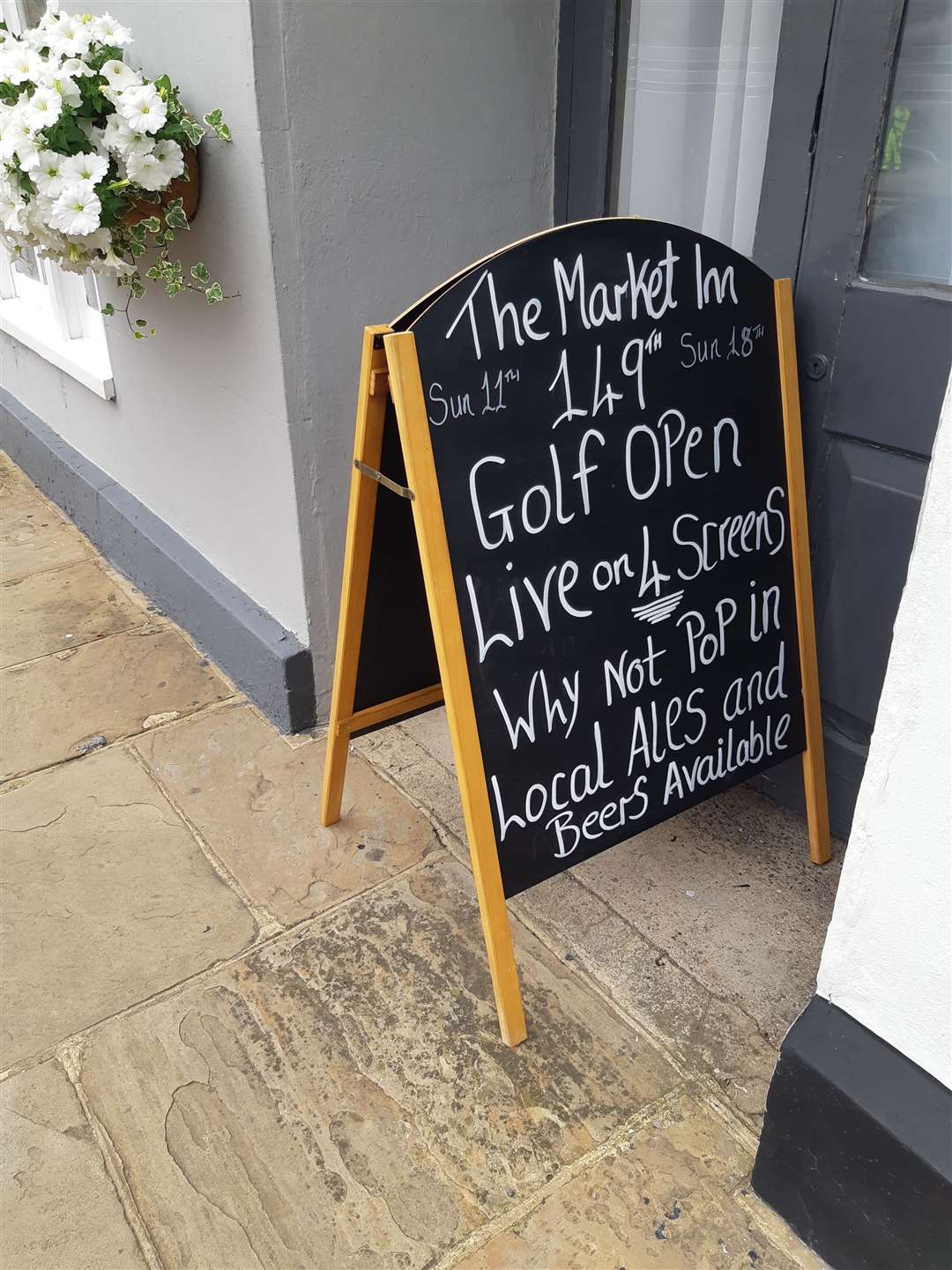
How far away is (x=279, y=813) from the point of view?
8.20ft

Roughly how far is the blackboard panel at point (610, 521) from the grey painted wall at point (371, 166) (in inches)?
35.2

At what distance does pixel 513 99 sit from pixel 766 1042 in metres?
2.26

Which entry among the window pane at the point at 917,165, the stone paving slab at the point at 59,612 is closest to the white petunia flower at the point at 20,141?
the stone paving slab at the point at 59,612

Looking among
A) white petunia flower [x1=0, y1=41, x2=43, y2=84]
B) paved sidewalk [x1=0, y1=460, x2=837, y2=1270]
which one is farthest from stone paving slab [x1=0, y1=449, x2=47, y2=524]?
white petunia flower [x1=0, y1=41, x2=43, y2=84]

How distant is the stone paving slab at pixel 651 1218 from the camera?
5.02ft

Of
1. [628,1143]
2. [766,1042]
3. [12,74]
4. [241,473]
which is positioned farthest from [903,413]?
[12,74]

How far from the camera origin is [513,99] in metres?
2.44

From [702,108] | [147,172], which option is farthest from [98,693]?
[702,108]

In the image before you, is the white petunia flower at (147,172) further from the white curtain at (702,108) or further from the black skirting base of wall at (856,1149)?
the black skirting base of wall at (856,1149)

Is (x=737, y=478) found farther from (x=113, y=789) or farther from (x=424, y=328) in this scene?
(x=113, y=789)

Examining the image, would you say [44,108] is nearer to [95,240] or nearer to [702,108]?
[95,240]

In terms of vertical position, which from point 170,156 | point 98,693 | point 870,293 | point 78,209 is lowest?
point 98,693

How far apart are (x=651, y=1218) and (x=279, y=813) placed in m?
1.31

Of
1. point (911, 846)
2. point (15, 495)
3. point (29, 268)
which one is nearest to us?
point (911, 846)
